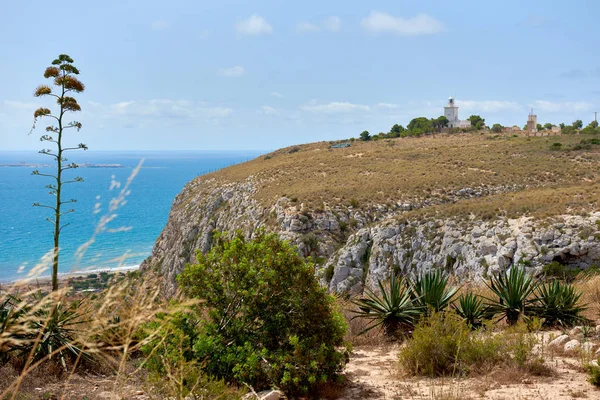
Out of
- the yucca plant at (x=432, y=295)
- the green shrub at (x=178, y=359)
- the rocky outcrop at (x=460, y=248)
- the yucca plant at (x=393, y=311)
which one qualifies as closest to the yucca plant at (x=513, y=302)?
the yucca plant at (x=432, y=295)

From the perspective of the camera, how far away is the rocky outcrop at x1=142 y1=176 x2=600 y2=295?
72.7ft

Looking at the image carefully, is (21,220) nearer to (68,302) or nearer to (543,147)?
(543,147)

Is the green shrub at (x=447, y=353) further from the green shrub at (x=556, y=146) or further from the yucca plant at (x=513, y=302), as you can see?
the green shrub at (x=556, y=146)

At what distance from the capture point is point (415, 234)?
2788 centimetres

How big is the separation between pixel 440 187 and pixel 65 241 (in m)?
59.0

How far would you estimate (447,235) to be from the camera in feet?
87.6

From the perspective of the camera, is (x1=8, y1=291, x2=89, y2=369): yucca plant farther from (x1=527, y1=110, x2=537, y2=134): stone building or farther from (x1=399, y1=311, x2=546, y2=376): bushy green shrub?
(x1=527, y1=110, x2=537, y2=134): stone building

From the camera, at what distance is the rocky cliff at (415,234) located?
2238 centimetres

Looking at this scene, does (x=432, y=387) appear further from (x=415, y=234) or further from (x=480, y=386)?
(x=415, y=234)

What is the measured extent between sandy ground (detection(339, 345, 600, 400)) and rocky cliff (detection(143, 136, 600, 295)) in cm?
984

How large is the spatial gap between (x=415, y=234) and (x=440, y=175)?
17.3m

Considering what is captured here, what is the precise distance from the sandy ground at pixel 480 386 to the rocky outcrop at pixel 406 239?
31.5 ft

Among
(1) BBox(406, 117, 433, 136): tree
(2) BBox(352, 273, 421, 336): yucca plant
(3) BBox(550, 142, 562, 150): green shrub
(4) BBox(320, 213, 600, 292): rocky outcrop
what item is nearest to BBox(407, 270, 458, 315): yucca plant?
(2) BBox(352, 273, 421, 336): yucca plant

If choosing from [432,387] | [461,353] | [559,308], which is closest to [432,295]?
[461,353]
